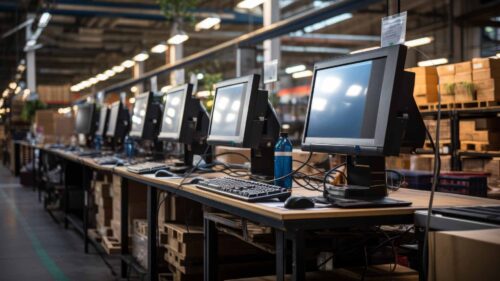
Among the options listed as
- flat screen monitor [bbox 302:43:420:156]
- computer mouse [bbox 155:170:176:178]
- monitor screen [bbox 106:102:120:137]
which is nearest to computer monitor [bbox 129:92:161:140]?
monitor screen [bbox 106:102:120:137]

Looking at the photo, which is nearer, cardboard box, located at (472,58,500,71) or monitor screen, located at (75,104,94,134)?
cardboard box, located at (472,58,500,71)

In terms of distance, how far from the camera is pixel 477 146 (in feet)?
21.1

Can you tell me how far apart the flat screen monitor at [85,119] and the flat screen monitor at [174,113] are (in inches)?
143

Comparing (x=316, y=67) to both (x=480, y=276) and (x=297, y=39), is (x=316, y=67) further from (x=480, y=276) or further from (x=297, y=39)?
(x=297, y=39)

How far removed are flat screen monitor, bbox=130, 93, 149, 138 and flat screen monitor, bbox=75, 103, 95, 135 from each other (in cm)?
254

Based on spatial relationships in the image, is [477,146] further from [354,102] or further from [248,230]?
[354,102]

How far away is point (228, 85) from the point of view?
10.8ft

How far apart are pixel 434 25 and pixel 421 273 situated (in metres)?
15.6

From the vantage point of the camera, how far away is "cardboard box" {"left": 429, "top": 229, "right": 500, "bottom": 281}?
1.46 metres

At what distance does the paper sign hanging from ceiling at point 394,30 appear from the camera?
221 cm

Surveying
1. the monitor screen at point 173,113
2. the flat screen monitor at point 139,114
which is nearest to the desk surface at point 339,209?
the monitor screen at point 173,113

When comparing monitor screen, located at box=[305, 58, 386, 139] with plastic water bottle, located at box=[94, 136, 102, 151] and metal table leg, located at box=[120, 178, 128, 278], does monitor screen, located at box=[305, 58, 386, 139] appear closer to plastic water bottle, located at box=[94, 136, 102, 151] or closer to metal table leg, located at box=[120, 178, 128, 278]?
metal table leg, located at box=[120, 178, 128, 278]

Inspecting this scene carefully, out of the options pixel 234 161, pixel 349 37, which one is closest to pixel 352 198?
pixel 234 161

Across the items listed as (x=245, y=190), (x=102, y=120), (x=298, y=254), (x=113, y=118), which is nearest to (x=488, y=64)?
(x=113, y=118)
